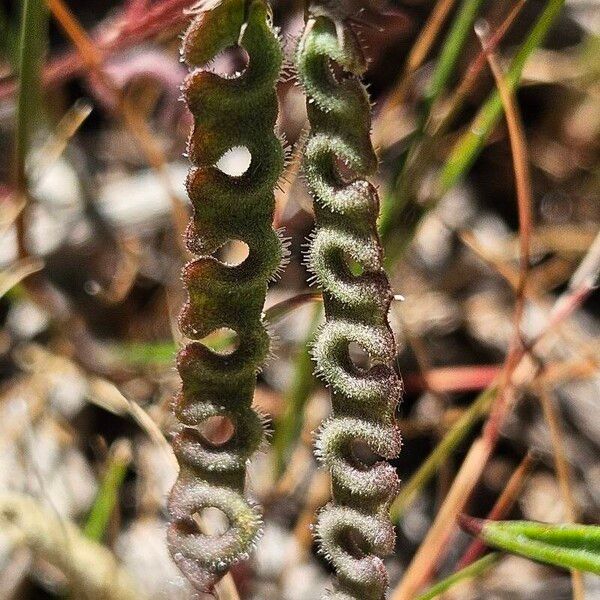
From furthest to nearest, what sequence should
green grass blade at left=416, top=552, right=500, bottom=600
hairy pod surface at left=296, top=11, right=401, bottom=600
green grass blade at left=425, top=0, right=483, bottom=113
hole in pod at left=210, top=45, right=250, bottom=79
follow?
hole in pod at left=210, top=45, right=250, bottom=79 < green grass blade at left=425, top=0, right=483, bottom=113 < green grass blade at left=416, top=552, right=500, bottom=600 < hairy pod surface at left=296, top=11, right=401, bottom=600

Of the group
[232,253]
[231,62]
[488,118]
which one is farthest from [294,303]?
[232,253]

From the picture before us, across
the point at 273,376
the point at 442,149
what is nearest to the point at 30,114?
the point at 273,376

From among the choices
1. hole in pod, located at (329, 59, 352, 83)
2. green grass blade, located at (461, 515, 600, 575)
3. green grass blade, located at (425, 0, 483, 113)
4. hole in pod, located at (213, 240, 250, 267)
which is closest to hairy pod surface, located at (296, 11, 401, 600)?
hole in pod, located at (329, 59, 352, 83)

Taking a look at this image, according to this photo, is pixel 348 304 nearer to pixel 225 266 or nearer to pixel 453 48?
pixel 225 266

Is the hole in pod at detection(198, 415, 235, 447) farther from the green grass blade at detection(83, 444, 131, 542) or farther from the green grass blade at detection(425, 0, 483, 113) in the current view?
the green grass blade at detection(425, 0, 483, 113)

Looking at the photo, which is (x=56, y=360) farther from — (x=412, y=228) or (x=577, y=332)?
(x=577, y=332)

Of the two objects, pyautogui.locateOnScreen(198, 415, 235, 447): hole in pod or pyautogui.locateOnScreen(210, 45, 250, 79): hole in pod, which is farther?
pyautogui.locateOnScreen(210, 45, 250, 79): hole in pod

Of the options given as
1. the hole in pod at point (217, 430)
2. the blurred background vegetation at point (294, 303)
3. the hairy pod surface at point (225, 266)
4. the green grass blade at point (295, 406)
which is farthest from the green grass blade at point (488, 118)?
the hairy pod surface at point (225, 266)
